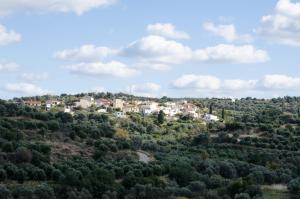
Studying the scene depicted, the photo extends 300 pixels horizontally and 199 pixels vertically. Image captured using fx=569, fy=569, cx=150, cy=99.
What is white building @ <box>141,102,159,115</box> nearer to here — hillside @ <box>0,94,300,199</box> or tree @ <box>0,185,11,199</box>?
hillside @ <box>0,94,300,199</box>

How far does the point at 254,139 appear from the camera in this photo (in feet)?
282

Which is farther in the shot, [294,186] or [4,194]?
[294,186]

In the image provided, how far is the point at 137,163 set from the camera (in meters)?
53.8

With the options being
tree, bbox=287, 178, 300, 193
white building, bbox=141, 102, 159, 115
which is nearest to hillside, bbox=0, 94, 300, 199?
tree, bbox=287, 178, 300, 193

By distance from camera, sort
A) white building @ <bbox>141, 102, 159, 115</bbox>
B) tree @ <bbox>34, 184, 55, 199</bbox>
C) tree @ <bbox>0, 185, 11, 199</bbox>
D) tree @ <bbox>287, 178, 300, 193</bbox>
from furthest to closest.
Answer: white building @ <bbox>141, 102, 159, 115</bbox>
tree @ <bbox>287, 178, 300, 193</bbox>
tree @ <bbox>34, 184, 55, 199</bbox>
tree @ <bbox>0, 185, 11, 199</bbox>

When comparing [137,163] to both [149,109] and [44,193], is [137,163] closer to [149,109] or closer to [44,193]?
[44,193]

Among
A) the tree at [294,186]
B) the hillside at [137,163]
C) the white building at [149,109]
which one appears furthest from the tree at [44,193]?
the white building at [149,109]

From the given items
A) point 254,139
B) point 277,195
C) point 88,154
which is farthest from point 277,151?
point 277,195

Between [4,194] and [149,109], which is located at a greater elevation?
[149,109]

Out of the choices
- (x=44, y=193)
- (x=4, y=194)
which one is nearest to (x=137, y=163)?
(x=44, y=193)

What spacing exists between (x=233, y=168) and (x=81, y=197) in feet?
72.3

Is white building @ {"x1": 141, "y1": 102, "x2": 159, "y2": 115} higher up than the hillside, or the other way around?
white building @ {"x1": 141, "y1": 102, "x2": 159, "y2": 115}

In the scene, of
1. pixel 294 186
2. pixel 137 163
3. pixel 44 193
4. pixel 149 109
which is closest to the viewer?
pixel 44 193

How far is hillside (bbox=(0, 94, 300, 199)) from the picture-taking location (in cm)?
3778
